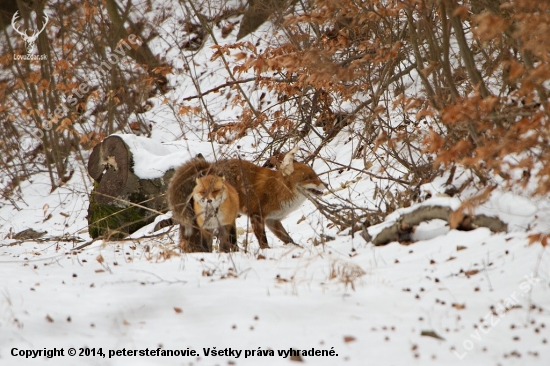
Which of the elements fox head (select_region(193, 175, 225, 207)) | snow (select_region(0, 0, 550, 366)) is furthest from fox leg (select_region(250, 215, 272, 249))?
snow (select_region(0, 0, 550, 366))

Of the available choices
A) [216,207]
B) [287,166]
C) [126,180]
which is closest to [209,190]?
[216,207]

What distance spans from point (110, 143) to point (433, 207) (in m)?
7.08

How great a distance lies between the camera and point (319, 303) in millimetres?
3947

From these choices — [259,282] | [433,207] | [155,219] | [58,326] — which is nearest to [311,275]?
[259,282]

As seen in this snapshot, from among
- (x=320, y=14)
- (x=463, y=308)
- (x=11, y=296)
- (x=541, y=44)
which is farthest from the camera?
(x=320, y=14)

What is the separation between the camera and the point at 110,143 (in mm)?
10688

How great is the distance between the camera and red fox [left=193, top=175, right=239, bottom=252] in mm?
6348

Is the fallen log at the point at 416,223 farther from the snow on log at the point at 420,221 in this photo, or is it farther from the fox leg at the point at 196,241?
the fox leg at the point at 196,241

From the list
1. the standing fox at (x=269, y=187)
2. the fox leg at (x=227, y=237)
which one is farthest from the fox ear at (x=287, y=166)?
the fox leg at (x=227, y=237)

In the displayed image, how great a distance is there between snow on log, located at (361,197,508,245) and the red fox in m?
1.59

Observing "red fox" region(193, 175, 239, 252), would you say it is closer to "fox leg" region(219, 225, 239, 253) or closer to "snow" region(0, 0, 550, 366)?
"fox leg" region(219, 225, 239, 253)

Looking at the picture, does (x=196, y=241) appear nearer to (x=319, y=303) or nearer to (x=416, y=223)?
(x=416, y=223)

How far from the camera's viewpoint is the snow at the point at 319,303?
3.33 metres

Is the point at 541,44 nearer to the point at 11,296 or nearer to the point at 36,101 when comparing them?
the point at 11,296
